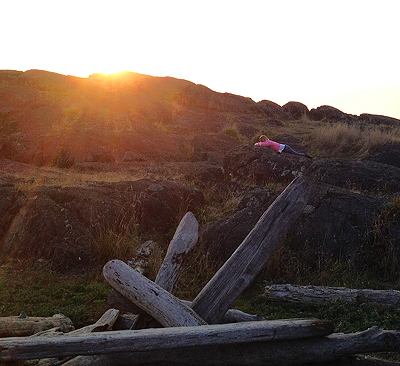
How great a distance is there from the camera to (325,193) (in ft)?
28.5

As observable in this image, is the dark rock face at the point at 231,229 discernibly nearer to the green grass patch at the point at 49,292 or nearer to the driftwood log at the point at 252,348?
the green grass patch at the point at 49,292

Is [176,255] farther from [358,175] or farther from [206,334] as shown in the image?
[358,175]

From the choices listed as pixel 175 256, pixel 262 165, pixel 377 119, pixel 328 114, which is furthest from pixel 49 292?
pixel 377 119

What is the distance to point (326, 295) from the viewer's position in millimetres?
6199

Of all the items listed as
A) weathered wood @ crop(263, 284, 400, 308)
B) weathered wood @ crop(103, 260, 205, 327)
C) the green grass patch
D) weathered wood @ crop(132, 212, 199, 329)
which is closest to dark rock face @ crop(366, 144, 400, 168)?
weathered wood @ crop(263, 284, 400, 308)

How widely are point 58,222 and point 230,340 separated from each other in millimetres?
5391

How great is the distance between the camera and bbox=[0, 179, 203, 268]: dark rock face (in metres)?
7.64

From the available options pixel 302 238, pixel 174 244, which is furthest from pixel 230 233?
pixel 174 244

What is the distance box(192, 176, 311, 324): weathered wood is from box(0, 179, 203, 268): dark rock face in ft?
12.5

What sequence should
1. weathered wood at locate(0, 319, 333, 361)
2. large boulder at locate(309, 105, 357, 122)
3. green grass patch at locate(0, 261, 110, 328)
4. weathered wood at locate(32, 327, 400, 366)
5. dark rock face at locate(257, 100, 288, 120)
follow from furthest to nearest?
large boulder at locate(309, 105, 357, 122) → dark rock face at locate(257, 100, 288, 120) → green grass patch at locate(0, 261, 110, 328) → weathered wood at locate(32, 327, 400, 366) → weathered wood at locate(0, 319, 333, 361)

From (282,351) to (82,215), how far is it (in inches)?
216

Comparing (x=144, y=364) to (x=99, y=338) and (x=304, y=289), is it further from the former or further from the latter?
(x=304, y=289)

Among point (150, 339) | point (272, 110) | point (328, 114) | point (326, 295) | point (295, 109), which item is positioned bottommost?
point (326, 295)

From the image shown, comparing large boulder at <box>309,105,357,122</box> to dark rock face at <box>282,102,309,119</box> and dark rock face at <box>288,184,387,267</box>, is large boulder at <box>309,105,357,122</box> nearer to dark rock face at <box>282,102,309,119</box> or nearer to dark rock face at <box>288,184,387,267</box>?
Answer: dark rock face at <box>282,102,309,119</box>
